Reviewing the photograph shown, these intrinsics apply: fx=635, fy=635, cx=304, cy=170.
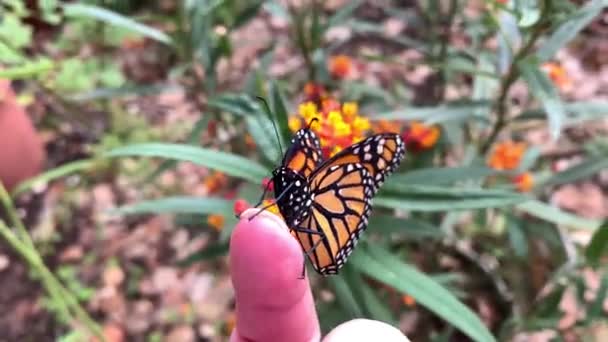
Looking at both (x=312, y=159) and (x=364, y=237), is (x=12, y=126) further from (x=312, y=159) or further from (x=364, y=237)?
(x=312, y=159)

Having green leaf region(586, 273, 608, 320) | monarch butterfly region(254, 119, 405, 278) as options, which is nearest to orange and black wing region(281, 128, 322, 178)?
monarch butterfly region(254, 119, 405, 278)

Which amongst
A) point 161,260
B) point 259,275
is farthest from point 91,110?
point 259,275

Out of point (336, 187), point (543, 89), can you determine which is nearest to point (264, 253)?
point (336, 187)

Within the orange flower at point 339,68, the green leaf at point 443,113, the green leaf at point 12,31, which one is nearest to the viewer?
the green leaf at point 443,113

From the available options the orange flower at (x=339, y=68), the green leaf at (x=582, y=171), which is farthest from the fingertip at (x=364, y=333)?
the orange flower at (x=339, y=68)

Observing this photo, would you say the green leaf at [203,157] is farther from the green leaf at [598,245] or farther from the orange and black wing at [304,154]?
the green leaf at [598,245]

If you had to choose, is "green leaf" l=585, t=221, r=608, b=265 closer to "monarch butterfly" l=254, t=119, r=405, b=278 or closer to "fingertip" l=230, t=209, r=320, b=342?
"monarch butterfly" l=254, t=119, r=405, b=278

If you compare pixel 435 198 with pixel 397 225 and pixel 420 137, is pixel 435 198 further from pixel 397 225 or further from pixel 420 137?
pixel 420 137
